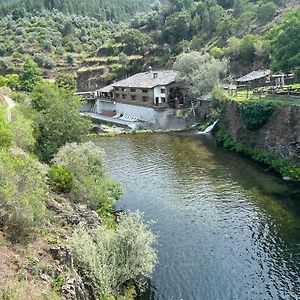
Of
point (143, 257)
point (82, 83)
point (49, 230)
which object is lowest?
point (143, 257)

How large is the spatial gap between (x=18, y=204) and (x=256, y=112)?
39550 mm

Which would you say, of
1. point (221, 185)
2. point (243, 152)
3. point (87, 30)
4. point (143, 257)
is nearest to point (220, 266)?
point (143, 257)

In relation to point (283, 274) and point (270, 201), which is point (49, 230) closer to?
point (283, 274)

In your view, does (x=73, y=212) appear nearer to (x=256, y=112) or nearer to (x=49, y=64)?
(x=256, y=112)

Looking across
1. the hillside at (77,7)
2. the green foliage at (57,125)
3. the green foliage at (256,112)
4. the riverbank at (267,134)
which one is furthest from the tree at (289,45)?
the hillside at (77,7)

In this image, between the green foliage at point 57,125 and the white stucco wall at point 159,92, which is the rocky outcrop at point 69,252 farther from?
the white stucco wall at point 159,92

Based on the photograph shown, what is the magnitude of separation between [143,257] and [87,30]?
129 metres

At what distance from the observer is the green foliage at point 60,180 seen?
30.1 meters

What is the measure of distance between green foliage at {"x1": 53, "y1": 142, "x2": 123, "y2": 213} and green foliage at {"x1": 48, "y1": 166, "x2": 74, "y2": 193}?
0.45m

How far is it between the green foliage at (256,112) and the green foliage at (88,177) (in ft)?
80.4

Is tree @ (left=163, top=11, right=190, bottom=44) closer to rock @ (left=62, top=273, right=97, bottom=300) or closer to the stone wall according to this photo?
the stone wall

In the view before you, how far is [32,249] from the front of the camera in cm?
2038

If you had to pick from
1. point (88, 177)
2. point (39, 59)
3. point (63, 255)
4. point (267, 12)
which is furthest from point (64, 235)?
point (39, 59)

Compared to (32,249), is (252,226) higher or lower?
lower
